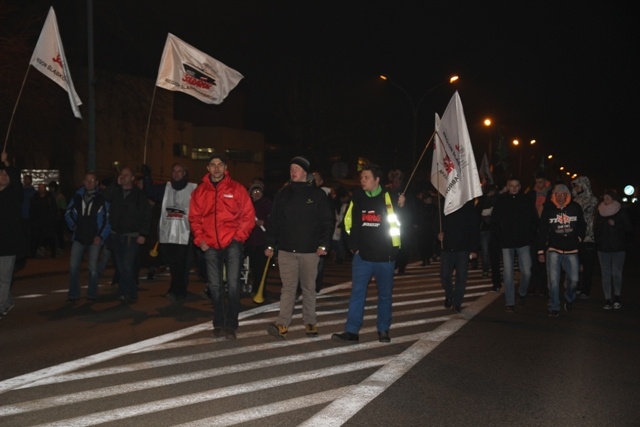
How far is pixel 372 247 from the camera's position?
912 centimetres

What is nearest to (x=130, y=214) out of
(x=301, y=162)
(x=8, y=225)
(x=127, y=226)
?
(x=127, y=226)

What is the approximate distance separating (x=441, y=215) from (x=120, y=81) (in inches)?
823

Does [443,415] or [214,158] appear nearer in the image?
[443,415]

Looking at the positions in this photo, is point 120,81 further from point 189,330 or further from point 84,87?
point 189,330

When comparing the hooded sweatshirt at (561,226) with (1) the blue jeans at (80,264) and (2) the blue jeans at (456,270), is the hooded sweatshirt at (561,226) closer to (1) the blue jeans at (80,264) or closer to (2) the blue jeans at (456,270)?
(2) the blue jeans at (456,270)

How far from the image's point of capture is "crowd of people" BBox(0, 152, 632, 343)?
9.26m

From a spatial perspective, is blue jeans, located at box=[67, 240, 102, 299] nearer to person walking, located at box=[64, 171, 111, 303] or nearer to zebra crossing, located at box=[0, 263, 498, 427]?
person walking, located at box=[64, 171, 111, 303]

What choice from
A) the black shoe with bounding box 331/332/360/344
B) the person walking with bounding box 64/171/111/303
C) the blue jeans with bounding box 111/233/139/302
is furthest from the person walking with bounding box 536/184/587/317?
the person walking with bounding box 64/171/111/303

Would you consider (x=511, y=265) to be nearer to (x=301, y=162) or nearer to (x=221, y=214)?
(x=301, y=162)

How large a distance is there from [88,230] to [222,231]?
3.51 meters

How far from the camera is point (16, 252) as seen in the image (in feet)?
34.4

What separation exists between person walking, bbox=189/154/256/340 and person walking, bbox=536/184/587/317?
464cm

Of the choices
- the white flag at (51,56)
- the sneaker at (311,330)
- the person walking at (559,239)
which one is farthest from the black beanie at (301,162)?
the white flag at (51,56)

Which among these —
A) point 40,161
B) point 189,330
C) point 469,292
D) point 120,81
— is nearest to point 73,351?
point 189,330
